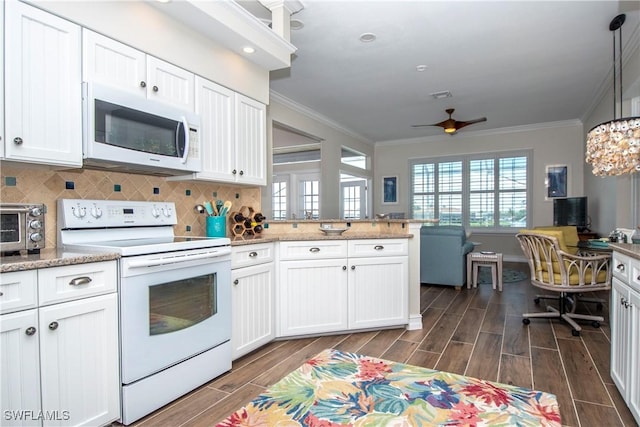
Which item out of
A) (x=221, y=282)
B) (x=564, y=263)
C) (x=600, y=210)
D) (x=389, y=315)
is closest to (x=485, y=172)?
(x=600, y=210)

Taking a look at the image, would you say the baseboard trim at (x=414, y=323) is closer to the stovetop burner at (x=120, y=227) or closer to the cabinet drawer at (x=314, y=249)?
the cabinet drawer at (x=314, y=249)

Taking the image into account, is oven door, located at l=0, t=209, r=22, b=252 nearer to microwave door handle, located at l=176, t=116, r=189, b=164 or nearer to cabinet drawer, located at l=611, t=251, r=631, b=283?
microwave door handle, located at l=176, t=116, r=189, b=164

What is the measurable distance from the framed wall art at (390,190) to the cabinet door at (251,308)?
6.15 meters

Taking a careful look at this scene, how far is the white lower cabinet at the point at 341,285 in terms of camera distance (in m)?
3.03

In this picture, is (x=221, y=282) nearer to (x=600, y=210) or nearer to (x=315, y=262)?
(x=315, y=262)

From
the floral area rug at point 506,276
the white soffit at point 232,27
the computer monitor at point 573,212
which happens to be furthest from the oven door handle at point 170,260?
the computer monitor at point 573,212

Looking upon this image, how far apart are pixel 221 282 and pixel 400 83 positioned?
12.0ft

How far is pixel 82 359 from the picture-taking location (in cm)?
168

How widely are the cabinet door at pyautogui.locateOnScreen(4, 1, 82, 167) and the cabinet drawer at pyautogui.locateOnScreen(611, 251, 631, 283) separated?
2979 mm

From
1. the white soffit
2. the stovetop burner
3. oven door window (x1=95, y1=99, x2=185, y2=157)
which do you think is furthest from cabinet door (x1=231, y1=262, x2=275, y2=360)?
the white soffit

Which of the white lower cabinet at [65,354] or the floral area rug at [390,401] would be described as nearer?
the white lower cabinet at [65,354]

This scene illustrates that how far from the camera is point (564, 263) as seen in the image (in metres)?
3.29

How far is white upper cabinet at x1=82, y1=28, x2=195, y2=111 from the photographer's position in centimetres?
200

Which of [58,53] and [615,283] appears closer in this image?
[58,53]
